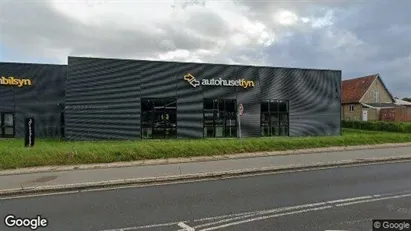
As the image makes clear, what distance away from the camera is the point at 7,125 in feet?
90.1

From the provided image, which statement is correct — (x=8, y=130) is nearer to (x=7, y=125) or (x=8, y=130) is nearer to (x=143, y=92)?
(x=7, y=125)

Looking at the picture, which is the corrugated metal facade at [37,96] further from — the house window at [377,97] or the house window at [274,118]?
the house window at [377,97]

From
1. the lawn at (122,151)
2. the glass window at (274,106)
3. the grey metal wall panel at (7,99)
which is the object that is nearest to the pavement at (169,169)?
the lawn at (122,151)

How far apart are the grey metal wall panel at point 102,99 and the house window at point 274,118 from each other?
985cm

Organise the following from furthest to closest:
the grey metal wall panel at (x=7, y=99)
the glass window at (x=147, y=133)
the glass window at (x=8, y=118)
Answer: the glass window at (x=8, y=118) → the grey metal wall panel at (x=7, y=99) → the glass window at (x=147, y=133)

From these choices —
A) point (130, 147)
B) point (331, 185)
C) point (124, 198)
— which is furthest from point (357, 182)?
point (130, 147)

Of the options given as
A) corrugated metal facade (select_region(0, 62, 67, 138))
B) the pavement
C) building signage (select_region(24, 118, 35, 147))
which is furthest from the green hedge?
building signage (select_region(24, 118, 35, 147))

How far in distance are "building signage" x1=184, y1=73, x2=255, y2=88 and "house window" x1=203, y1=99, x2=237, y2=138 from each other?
3.97ft

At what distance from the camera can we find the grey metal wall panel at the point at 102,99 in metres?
24.5

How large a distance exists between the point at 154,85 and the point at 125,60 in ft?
8.77

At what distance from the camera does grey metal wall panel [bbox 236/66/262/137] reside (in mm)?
27047

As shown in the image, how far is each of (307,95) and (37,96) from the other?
71.8ft

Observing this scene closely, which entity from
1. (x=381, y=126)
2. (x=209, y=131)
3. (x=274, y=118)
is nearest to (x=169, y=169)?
(x=209, y=131)

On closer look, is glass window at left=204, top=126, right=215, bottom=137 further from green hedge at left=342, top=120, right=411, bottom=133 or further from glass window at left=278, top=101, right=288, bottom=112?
green hedge at left=342, top=120, right=411, bottom=133
